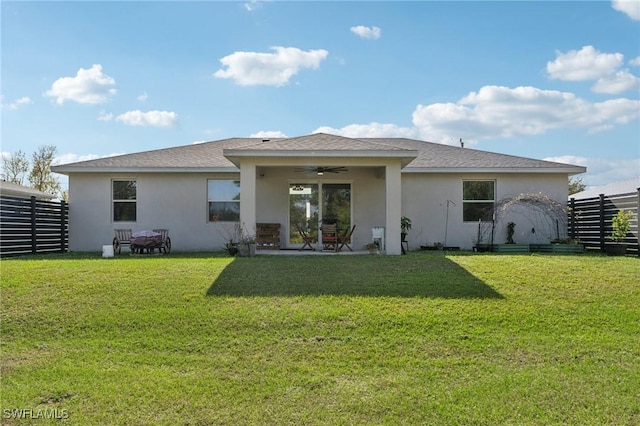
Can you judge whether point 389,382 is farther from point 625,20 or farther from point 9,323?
point 625,20

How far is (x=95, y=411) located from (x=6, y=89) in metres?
10.3

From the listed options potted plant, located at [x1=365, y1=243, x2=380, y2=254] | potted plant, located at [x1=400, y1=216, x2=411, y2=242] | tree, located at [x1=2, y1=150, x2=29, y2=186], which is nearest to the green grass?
potted plant, located at [x1=365, y1=243, x2=380, y2=254]

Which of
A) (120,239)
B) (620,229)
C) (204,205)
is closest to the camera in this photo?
(620,229)

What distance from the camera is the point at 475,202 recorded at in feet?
49.0

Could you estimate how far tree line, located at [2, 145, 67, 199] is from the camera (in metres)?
27.7

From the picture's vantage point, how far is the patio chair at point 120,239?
13.3 meters

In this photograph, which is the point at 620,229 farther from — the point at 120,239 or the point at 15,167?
the point at 15,167

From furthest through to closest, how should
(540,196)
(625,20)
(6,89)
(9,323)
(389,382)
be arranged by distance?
(540,196) → (625,20) → (6,89) → (9,323) → (389,382)

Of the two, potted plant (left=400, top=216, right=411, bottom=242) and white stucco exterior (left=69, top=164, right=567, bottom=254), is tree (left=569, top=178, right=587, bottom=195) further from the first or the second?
potted plant (left=400, top=216, right=411, bottom=242)

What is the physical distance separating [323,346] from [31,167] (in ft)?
94.2

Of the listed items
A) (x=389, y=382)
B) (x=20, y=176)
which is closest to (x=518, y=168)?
(x=389, y=382)

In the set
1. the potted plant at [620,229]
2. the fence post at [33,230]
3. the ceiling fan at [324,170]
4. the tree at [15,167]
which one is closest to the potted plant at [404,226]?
the ceiling fan at [324,170]

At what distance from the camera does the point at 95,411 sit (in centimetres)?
429

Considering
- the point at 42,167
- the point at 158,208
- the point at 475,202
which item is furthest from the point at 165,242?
the point at 42,167
